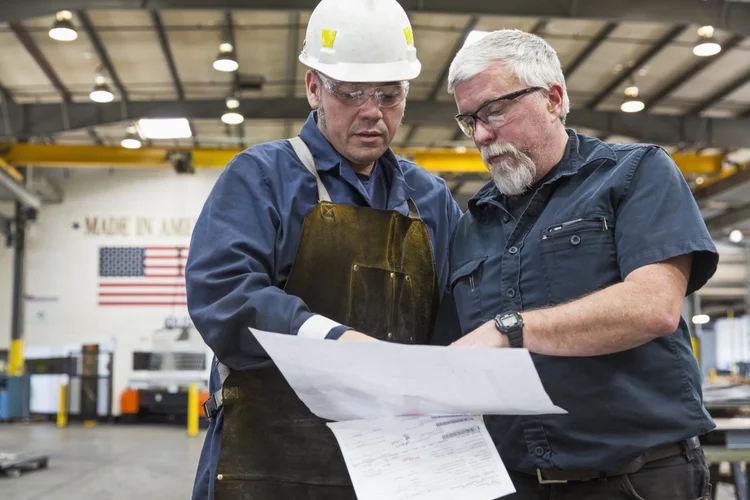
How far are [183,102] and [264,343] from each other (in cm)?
1106


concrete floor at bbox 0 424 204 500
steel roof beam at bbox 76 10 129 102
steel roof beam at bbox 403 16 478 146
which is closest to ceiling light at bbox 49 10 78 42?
steel roof beam at bbox 76 10 129 102

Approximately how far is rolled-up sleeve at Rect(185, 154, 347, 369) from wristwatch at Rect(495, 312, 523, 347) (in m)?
0.26

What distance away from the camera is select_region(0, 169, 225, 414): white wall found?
14.8 metres

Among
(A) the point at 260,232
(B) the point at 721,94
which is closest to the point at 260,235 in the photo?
(A) the point at 260,232

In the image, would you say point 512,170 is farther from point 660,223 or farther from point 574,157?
point 660,223

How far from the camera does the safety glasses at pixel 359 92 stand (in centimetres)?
161

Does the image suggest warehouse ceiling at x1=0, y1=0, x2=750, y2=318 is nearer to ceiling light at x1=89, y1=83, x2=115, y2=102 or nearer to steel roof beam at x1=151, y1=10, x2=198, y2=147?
steel roof beam at x1=151, y1=10, x2=198, y2=147

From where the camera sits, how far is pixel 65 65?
11086mm

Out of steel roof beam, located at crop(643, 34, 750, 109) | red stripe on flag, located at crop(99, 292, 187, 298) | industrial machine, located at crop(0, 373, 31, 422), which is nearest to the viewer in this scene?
steel roof beam, located at crop(643, 34, 750, 109)

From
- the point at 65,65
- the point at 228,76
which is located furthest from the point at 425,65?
the point at 65,65

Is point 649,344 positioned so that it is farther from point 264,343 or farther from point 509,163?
point 264,343

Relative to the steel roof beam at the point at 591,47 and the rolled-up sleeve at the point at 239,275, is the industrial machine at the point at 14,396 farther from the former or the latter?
the rolled-up sleeve at the point at 239,275

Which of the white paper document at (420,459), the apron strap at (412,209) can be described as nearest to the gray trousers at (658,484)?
the white paper document at (420,459)

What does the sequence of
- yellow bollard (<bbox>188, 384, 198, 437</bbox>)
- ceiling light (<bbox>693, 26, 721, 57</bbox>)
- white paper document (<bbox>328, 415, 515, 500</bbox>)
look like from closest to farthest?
white paper document (<bbox>328, 415, 515, 500</bbox>) → ceiling light (<bbox>693, 26, 721, 57</bbox>) → yellow bollard (<bbox>188, 384, 198, 437</bbox>)
